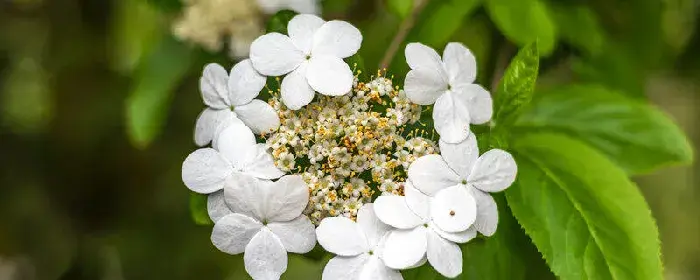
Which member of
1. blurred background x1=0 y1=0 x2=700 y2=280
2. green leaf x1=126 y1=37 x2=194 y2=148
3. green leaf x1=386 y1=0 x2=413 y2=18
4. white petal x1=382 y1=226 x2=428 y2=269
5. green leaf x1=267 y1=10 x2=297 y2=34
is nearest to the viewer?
white petal x1=382 y1=226 x2=428 y2=269

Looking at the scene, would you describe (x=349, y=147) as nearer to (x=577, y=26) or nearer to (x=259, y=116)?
(x=259, y=116)

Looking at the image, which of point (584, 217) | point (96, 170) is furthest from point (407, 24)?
point (96, 170)

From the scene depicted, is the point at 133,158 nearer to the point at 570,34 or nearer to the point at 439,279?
the point at 570,34

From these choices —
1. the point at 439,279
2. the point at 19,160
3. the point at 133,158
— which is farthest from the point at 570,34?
the point at 19,160

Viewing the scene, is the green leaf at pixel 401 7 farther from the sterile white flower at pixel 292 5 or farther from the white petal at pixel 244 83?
the white petal at pixel 244 83

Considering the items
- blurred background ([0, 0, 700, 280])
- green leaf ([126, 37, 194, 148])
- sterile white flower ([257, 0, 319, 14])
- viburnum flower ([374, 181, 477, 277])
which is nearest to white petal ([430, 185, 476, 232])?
viburnum flower ([374, 181, 477, 277])

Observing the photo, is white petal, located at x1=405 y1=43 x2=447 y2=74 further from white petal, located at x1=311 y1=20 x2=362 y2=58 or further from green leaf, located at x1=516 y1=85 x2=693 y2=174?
green leaf, located at x1=516 y1=85 x2=693 y2=174
